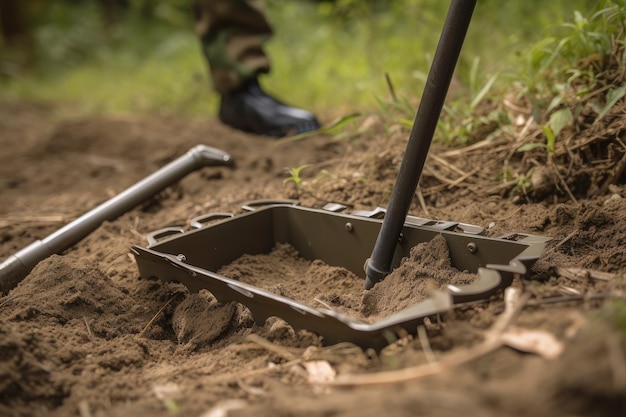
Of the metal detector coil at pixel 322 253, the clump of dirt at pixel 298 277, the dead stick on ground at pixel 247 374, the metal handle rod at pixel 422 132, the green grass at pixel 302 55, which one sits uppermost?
the green grass at pixel 302 55

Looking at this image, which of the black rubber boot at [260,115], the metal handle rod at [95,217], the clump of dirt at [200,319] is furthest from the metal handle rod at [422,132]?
the black rubber boot at [260,115]

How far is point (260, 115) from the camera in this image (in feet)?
10.1

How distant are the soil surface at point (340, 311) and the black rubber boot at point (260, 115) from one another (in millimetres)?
416

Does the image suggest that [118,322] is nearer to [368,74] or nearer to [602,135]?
Result: [602,135]

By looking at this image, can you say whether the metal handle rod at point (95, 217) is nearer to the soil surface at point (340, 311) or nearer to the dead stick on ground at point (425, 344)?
the soil surface at point (340, 311)

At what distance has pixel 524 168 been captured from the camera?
187cm

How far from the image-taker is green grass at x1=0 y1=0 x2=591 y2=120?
9.73ft

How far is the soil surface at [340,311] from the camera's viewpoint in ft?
2.85

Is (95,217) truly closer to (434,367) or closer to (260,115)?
(260,115)

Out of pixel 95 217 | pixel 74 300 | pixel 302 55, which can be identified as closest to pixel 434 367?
pixel 74 300

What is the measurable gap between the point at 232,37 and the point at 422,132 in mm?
2086

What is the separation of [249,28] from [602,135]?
79.2 inches

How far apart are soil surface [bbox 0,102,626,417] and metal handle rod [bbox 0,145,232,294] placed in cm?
8

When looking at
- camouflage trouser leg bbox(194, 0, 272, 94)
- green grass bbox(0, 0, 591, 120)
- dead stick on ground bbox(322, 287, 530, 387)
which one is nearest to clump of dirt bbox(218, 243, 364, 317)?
dead stick on ground bbox(322, 287, 530, 387)
